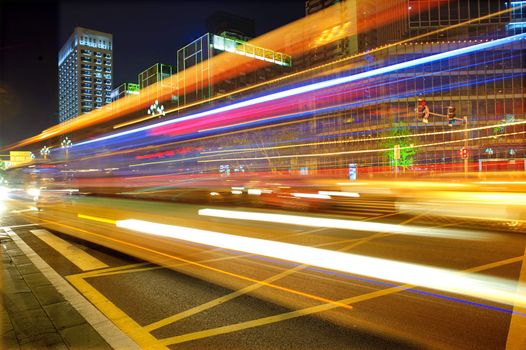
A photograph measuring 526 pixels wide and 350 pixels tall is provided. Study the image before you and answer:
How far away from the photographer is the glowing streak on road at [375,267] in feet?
16.6

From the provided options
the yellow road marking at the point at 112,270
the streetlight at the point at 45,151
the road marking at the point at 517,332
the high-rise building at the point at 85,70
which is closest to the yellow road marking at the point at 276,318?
the road marking at the point at 517,332

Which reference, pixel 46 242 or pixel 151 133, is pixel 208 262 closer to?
pixel 46 242

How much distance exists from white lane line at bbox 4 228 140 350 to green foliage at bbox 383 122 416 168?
40504 mm

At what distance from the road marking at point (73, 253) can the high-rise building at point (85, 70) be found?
164ft

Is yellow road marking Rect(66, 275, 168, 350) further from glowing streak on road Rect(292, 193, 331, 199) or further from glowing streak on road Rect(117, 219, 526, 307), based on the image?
glowing streak on road Rect(292, 193, 331, 199)

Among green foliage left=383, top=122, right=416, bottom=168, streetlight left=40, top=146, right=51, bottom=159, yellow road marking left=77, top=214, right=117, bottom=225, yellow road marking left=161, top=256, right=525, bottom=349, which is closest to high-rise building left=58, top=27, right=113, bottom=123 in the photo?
streetlight left=40, top=146, right=51, bottom=159

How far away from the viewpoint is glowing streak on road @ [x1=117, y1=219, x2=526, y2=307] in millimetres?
5066

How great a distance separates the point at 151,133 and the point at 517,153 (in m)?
47.4

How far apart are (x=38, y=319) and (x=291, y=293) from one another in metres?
3.07

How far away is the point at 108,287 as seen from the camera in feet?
18.4

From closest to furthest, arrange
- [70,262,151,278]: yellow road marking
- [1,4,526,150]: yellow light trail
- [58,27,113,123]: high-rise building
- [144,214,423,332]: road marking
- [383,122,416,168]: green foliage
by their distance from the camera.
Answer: [144,214,423,332]: road marking < [70,262,151,278]: yellow road marking < [1,4,526,150]: yellow light trail < [383,122,416,168]: green foliage < [58,27,113,123]: high-rise building

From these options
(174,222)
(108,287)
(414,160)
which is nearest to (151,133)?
(174,222)

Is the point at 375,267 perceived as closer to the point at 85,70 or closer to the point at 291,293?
the point at 291,293

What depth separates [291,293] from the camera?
5145 mm
